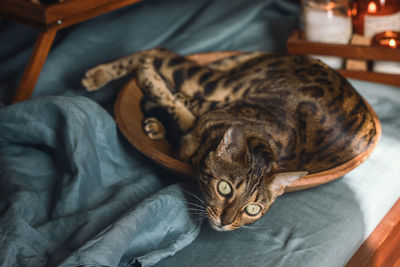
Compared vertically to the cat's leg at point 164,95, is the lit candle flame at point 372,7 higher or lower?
higher

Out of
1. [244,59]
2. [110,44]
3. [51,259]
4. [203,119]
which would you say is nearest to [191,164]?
[203,119]

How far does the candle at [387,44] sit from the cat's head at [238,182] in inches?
31.5

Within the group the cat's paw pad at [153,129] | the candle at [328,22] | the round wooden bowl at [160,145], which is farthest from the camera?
the candle at [328,22]

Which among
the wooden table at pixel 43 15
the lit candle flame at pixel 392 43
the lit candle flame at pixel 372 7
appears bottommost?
the lit candle flame at pixel 392 43

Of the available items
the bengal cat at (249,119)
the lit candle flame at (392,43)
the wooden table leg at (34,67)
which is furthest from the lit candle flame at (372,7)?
the wooden table leg at (34,67)

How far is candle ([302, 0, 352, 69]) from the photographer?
1575 millimetres

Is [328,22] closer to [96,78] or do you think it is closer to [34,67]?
[96,78]

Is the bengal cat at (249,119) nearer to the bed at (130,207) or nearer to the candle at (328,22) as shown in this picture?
the bed at (130,207)

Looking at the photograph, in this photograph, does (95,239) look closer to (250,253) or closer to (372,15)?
(250,253)

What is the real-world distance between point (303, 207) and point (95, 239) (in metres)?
0.51

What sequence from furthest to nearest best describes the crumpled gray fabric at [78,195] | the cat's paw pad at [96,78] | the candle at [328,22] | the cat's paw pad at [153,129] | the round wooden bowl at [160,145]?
the candle at [328,22], the cat's paw pad at [96,78], the cat's paw pad at [153,129], the round wooden bowl at [160,145], the crumpled gray fabric at [78,195]

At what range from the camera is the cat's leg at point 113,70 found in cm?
147

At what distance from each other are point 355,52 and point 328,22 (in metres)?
0.15

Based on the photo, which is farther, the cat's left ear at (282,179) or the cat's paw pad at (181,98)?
the cat's paw pad at (181,98)
